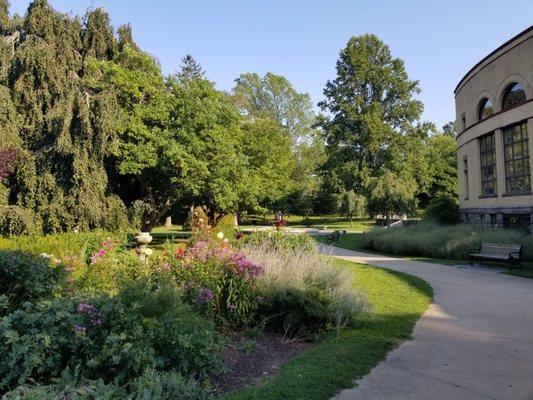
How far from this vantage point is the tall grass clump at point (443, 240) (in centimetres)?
1536

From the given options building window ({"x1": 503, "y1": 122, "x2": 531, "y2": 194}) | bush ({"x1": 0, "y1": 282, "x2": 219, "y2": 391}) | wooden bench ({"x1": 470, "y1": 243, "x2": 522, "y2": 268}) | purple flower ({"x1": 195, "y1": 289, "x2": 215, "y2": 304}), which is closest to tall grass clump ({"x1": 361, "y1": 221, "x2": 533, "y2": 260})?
wooden bench ({"x1": 470, "y1": 243, "x2": 522, "y2": 268})

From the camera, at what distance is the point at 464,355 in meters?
5.34

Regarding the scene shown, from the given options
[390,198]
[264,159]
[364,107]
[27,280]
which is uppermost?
[364,107]

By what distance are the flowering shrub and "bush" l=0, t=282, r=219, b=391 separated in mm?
1661

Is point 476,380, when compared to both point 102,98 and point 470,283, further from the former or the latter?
point 102,98

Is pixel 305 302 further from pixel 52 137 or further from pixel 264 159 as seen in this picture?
pixel 264 159

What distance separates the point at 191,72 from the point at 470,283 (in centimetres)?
3909

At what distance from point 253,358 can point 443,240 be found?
45.4 feet

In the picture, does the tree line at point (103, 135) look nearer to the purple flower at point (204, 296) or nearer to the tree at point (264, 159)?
the tree at point (264, 159)

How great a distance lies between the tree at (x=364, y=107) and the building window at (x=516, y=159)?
79.2ft

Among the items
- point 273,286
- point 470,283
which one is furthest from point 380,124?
point 273,286

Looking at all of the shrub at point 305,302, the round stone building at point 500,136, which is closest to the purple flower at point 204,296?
the shrub at point 305,302

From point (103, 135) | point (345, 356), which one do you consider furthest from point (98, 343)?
point (103, 135)

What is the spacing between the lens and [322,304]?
6297 millimetres
